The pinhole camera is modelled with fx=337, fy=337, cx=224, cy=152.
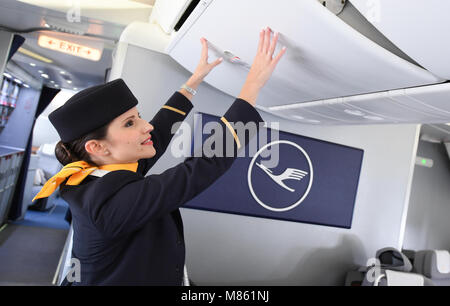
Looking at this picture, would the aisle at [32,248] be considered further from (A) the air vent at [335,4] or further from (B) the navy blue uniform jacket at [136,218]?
(A) the air vent at [335,4]

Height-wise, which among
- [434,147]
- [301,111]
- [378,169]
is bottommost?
[378,169]

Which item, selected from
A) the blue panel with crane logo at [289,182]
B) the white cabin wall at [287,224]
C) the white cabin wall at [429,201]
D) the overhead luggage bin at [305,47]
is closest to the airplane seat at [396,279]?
the white cabin wall at [287,224]

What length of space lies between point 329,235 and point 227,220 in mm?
1247

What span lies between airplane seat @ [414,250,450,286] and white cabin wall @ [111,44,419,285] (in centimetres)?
36

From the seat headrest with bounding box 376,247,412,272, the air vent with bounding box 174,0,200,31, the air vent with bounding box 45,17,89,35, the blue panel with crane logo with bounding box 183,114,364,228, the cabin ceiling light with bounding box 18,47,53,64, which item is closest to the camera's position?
the air vent with bounding box 174,0,200,31

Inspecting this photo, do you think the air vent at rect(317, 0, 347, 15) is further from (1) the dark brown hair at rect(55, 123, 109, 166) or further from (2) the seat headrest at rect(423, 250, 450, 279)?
(2) the seat headrest at rect(423, 250, 450, 279)

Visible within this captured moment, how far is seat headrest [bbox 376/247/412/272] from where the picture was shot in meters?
3.50

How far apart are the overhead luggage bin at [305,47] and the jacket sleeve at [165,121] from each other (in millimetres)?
371

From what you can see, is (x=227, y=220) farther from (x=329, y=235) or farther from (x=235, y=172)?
(x=329, y=235)

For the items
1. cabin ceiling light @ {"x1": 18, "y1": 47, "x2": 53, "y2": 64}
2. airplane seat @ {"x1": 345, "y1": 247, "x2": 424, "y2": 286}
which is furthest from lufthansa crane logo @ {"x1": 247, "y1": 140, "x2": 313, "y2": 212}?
cabin ceiling light @ {"x1": 18, "y1": 47, "x2": 53, "y2": 64}

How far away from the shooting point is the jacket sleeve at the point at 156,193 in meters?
1.04

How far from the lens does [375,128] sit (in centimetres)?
384
